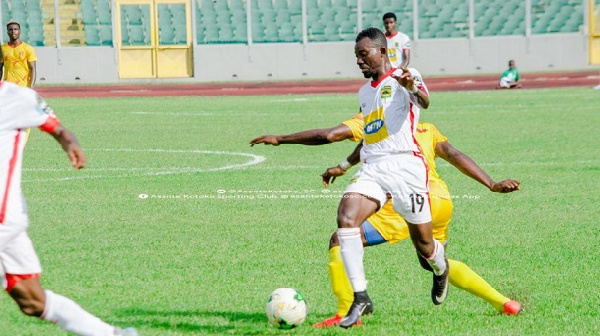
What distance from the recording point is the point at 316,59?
143 feet

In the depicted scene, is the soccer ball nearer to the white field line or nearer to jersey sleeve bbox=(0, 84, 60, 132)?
jersey sleeve bbox=(0, 84, 60, 132)

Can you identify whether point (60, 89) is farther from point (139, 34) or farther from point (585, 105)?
point (585, 105)

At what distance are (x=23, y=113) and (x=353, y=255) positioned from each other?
2125 mm

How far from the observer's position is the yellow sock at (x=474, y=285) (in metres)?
7.18

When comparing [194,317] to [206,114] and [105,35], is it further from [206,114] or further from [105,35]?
[105,35]

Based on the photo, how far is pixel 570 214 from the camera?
11547 millimetres

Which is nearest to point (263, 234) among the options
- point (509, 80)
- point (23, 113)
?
point (23, 113)

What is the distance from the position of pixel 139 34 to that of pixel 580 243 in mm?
35722

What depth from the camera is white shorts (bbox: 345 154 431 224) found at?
6.82m

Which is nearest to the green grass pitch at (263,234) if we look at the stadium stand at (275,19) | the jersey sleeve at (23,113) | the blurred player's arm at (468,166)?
the blurred player's arm at (468,166)

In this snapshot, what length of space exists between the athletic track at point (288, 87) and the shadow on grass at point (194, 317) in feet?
92.2

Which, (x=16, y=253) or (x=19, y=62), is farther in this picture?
(x=19, y=62)

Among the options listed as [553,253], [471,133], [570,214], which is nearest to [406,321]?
[553,253]

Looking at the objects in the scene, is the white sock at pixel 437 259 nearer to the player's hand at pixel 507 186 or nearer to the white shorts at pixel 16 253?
the player's hand at pixel 507 186
